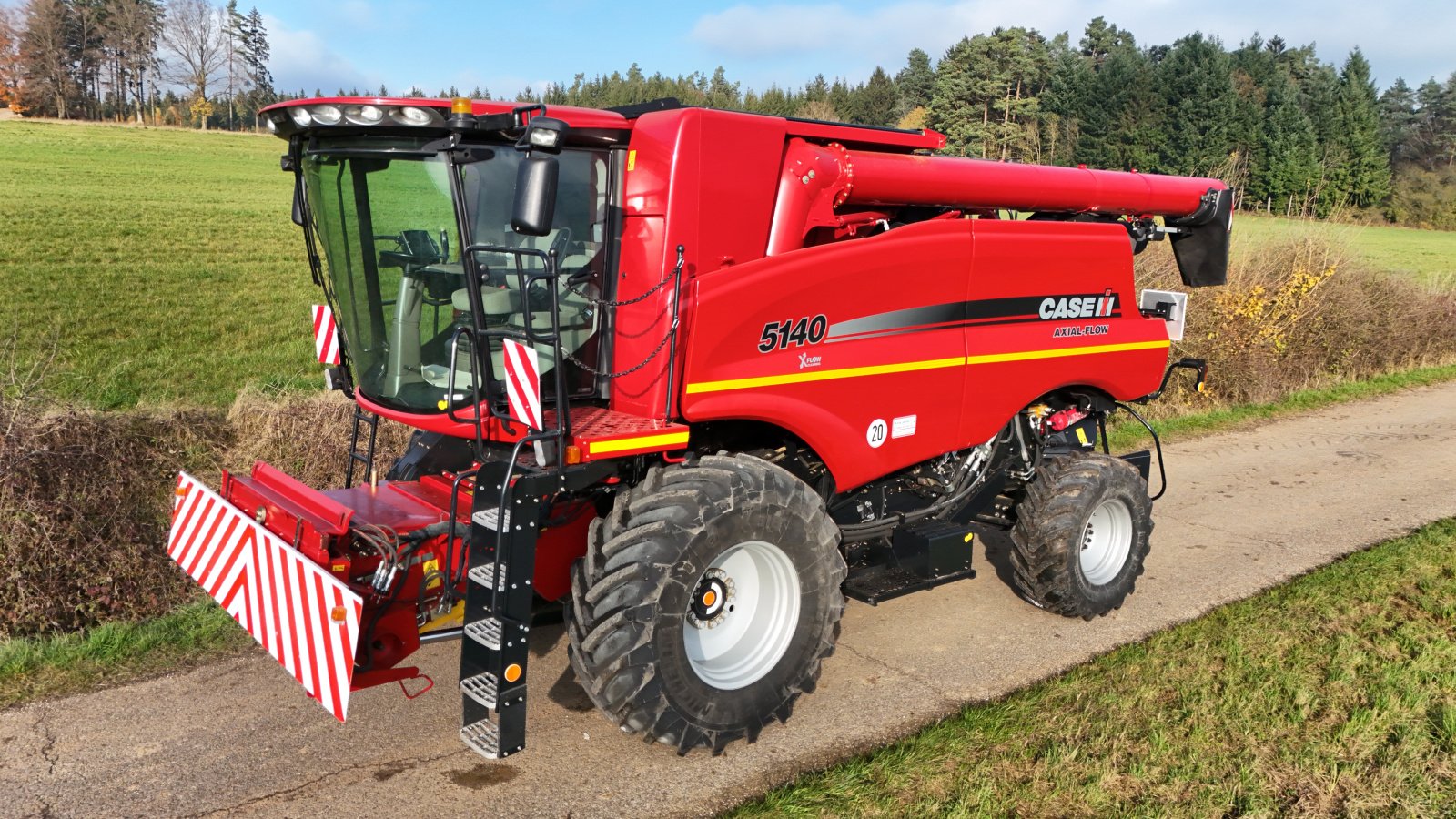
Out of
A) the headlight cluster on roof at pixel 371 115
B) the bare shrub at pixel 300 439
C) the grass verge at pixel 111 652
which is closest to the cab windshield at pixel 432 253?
the headlight cluster on roof at pixel 371 115

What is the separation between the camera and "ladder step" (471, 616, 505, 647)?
149 inches

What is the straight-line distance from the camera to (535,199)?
3615mm

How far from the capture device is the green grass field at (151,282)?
406 inches

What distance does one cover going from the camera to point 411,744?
4379 millimetres

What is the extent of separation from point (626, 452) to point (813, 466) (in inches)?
50.4

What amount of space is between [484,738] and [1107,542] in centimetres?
403

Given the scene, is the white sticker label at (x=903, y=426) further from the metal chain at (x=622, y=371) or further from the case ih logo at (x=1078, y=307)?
the metal chain at (x=622, y=371)

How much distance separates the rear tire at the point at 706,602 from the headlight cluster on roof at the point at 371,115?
161cm

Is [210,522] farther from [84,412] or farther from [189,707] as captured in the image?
[84,412]

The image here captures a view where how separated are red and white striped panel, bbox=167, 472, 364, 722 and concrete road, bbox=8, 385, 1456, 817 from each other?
34 centimetres

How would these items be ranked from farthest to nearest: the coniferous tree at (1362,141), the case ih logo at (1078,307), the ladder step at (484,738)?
the coniferous tree at (1362,141) → the case ih logo at (1078,307) → the ladder step at (484,738)

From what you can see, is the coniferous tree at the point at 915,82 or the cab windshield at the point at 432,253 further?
the coniferous tree at the point at 915,82

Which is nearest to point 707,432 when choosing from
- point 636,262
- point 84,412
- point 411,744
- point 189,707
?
point 636,262

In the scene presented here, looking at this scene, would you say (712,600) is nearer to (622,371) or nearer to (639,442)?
(639,442)
